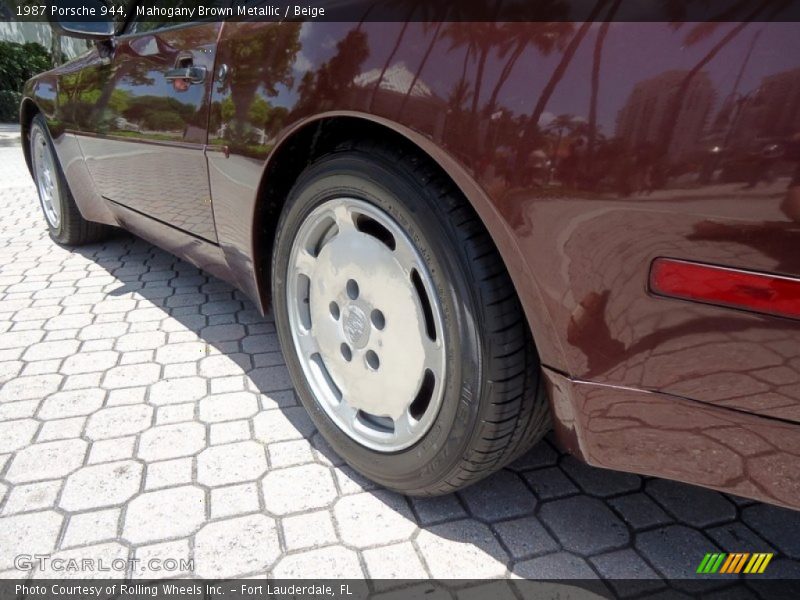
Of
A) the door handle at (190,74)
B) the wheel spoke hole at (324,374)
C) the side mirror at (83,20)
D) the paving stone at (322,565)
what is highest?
the side mirror at (83,20)

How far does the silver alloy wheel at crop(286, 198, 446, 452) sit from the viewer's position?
1.49m

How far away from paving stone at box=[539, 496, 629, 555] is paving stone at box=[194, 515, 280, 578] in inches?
30.8

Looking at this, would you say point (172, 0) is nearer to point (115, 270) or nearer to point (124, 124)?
point (124, 124)

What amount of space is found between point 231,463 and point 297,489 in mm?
270

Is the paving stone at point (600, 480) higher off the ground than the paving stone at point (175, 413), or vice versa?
the paving stone at point (600, 480)

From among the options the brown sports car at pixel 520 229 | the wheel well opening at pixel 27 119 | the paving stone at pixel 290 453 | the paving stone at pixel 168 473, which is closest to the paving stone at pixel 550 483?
the brown sports car at pixel 520 229

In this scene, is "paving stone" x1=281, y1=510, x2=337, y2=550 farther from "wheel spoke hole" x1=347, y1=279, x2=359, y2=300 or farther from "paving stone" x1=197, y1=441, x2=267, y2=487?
"wheel spoke hole" x1=347, y1=279, x2=359, y2=300

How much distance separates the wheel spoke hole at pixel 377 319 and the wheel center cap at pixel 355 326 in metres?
0.02

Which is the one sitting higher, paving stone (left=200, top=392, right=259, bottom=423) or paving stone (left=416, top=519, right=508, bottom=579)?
paving stone (left=416, top=519, right=508, bottom=579)

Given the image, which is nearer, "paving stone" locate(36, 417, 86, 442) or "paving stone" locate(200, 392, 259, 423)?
"paving stone" locate(36, 417, 86, 442)

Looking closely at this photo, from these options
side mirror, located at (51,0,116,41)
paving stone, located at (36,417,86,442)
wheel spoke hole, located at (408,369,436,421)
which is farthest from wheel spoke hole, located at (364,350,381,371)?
side mirror, located at (51,0,116,41)

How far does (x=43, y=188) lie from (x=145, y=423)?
3013 mm

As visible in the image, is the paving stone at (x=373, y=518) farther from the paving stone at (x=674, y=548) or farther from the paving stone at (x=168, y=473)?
the paving stone at (x=674, y=548)

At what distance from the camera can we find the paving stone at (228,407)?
214 cm
